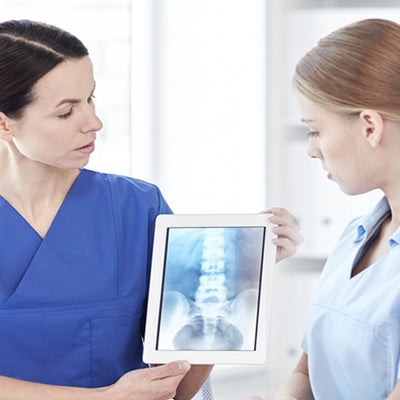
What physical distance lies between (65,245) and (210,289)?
24cm

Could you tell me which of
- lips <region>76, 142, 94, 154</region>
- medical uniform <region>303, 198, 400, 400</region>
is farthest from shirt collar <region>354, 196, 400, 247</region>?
lips <region>76, 142, 94, 154</region>

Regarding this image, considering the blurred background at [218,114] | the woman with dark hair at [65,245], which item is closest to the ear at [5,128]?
the woman with dark hair at [65,245]

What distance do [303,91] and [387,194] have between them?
0.59 feet

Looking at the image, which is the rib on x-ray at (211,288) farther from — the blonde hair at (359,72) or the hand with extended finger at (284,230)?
the blonde hair at (359,72)

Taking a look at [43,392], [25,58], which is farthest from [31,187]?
[43,392]

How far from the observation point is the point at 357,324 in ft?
3.91

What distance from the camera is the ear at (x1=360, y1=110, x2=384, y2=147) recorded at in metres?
1.18

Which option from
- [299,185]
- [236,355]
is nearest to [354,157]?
[236,355]

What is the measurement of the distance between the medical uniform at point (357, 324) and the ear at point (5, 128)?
0.51 m

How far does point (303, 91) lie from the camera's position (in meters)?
1.23

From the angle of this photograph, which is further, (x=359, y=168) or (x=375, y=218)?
(x=375, y=218)

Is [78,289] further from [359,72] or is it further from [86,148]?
[359,72]

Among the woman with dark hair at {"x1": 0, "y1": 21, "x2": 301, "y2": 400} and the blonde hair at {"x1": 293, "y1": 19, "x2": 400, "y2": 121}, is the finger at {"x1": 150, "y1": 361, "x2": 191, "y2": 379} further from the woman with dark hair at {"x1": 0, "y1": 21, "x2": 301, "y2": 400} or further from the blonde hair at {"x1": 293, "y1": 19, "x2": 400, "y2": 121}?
the blonde hair at {"x1": 293, "y1": 19, "x2": 400, "y2": 121}

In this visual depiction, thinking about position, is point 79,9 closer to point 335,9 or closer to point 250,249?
point 335,9
